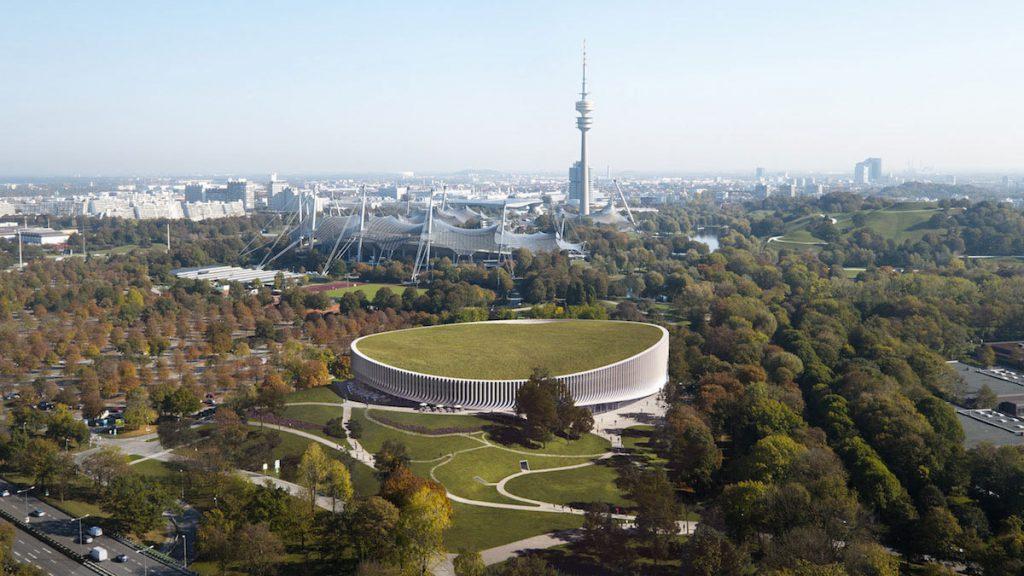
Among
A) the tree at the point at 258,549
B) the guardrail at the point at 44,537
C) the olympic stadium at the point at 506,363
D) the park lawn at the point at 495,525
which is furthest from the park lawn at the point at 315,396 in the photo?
the tree at the point at 258,549

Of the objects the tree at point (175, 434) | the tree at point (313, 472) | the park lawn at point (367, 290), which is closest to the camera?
the tree at point (313, 472)

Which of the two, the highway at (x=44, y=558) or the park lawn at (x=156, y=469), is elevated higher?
the park lawn at (x=156, y=469)

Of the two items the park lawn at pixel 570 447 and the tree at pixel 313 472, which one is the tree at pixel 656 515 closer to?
the park lawn at pixel 570 447

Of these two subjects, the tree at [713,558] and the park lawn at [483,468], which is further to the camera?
the park lawn at [483,468]

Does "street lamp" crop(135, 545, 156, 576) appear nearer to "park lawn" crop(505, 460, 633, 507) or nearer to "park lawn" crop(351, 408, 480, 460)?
"park lawn" crop(351, 408, 480, 460)

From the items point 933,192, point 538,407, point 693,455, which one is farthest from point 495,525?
point 933,192

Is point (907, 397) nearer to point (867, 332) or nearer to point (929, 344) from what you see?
point (867, 332)
